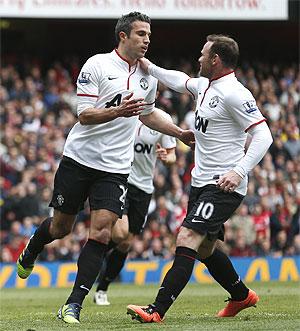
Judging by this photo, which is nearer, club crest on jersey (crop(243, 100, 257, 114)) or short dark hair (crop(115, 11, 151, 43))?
club crest on jersey (crop(243, 100, 257, 114))

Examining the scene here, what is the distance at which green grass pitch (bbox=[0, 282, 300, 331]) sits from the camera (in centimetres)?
767

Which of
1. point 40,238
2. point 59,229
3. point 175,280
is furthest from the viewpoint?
point 40,238

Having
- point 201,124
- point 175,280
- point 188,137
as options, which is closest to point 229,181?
point 201,124

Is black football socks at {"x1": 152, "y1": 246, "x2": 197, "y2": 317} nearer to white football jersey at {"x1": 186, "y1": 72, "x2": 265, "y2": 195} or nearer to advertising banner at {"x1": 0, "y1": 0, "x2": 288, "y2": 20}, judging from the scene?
white football jersey at {"x1": 186, "y1": 72, "x2": 265, "y2": 195}

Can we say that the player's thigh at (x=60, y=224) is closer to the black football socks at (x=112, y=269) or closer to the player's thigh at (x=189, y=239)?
the player's thigh at (x=189, y=239)

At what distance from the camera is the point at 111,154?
8.70 m

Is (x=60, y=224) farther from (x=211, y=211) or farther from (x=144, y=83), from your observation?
(x=211, y=211)

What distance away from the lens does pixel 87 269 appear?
8359 millimetres

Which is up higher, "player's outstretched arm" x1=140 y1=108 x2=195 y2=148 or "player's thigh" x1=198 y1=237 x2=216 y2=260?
"player's outstretched arm" x1=140 y1=108 x2=195 y2=148

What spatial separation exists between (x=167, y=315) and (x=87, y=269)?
3.51 ft

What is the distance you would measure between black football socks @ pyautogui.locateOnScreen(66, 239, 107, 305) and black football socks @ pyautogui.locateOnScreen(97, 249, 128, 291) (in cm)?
359

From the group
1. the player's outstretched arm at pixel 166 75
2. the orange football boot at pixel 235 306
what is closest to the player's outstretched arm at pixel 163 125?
the player's outstretched arm at pixel 166 75

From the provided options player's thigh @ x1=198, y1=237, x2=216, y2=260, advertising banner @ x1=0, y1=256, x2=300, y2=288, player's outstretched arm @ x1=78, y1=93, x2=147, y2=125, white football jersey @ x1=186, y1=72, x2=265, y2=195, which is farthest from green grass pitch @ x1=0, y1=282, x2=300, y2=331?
advertising banner @ x1=0, y1=256, x2=300, y2=288

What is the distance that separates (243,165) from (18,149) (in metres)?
12.9
